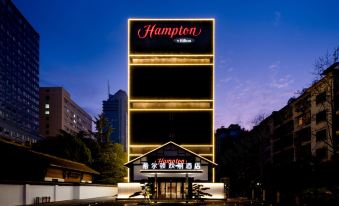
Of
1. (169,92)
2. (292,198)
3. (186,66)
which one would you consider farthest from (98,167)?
(292,198)

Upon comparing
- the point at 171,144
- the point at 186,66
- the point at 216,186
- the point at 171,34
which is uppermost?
the point at 171,34

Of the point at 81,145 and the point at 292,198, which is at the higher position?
the point at 81,145

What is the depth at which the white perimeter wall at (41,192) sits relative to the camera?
3347cm

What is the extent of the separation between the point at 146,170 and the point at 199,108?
22334mm

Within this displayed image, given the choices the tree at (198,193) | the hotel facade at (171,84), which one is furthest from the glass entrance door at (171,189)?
the hotel facade at (171,84)

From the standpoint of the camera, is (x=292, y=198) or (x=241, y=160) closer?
(x=292, y=198)

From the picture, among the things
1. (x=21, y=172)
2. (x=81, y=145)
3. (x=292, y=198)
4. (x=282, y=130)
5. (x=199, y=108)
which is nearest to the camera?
(x=292, y=198)

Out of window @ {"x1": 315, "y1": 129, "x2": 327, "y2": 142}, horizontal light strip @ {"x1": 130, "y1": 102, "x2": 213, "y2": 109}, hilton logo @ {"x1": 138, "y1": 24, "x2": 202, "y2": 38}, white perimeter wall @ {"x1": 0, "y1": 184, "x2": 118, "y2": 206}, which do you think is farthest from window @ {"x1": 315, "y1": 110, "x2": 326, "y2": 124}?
white perimeter wall @ {"x1": 0, "y1": 184, "x2": 118, "y2": 206}

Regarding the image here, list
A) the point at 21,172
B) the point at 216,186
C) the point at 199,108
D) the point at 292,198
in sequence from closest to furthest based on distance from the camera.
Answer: the point at 292,198, the point at 21,172, the point at 216,186, the point at 199,108

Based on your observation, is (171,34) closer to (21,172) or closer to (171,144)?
(171,144)

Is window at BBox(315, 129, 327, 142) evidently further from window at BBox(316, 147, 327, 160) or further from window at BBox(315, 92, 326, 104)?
window at BBox(315, 92, 326, 104)

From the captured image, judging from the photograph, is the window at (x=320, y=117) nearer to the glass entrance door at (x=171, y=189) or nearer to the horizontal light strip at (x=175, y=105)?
the horizontal light strip at (x=175, y=105)

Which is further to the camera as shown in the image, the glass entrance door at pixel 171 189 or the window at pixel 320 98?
the window at pixel 320 98

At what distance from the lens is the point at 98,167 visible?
75.9 meters
